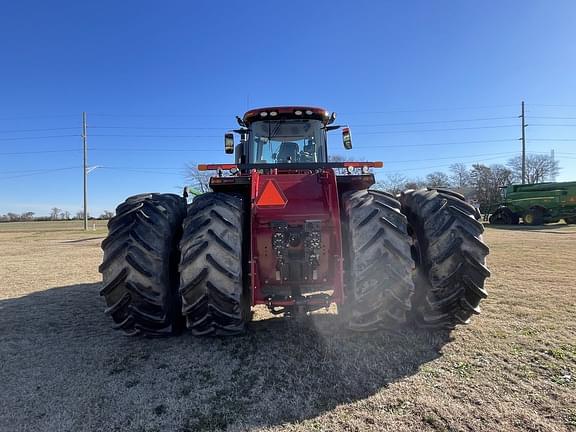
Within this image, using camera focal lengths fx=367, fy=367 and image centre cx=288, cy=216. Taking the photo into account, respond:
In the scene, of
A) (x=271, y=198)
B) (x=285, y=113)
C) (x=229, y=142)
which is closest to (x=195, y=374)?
(x=271, y=198)

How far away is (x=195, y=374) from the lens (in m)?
3.16

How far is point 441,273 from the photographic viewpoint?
338cm

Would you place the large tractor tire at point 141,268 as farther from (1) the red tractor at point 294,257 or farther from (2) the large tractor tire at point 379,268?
(2) the large tractor tire at point 379,268

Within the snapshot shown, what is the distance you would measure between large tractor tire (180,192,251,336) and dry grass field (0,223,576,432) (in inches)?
16.2

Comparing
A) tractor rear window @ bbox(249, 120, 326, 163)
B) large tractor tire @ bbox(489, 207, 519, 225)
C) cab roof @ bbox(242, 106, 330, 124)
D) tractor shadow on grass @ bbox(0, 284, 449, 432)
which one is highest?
cab roof @ bbox(242, 106, 330, 124)

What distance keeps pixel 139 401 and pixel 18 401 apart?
93 cm

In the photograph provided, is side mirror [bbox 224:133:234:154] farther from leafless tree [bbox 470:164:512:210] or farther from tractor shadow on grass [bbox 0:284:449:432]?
leafless tree [bbox 470:164:512:210]

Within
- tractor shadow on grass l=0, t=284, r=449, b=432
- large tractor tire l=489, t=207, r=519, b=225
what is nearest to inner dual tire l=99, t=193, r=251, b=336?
tractor shadow on grass l=0, t=284, r=449, b=432

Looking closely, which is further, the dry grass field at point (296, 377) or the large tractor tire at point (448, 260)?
the large tractor tire at point (448, 260)

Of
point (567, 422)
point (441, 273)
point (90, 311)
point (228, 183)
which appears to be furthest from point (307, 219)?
point (90, 311)

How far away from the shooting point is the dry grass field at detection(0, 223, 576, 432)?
2471 millimetres

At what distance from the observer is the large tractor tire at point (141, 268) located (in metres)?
3.34

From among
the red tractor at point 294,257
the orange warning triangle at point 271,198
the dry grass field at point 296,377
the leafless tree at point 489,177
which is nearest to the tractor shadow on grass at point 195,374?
the dry grass field at point 296,377

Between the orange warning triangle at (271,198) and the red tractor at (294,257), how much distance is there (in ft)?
0.04
